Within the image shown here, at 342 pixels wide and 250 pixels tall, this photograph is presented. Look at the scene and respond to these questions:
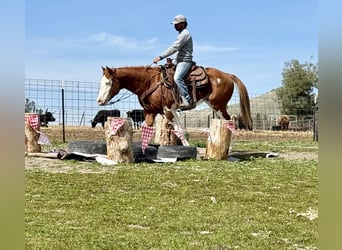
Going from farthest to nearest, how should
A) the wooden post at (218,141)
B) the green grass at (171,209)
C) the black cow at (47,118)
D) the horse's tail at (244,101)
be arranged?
the black cow at (47,118)
the horse's tail at (244,101)
the wooden post at (218,141)
the green grass at (171,209)

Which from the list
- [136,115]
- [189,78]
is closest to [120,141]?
[189,78]

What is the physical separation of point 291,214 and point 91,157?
144 inches

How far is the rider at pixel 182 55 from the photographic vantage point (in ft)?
21.7

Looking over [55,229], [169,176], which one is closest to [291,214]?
[55,229]

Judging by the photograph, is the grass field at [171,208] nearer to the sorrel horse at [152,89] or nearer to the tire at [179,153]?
the tire at [179,153]

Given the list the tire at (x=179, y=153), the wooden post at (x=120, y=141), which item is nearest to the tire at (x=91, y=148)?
the wooden post at (x=120, y=141)

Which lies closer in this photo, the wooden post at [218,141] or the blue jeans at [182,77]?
the wooden post at [218,141]

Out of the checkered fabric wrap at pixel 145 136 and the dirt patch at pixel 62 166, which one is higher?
the checkered fabric wrap at pixel 145 136

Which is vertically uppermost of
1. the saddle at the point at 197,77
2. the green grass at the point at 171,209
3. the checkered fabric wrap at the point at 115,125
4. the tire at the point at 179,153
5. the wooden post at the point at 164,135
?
the saddle at the point at 197,77

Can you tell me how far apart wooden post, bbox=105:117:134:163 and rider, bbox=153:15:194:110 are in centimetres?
126

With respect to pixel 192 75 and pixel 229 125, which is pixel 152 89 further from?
pixel 229 125

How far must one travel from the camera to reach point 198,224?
104 inches

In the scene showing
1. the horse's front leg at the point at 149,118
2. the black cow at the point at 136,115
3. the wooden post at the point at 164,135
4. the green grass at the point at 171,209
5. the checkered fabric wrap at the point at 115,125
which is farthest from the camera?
→ the black cow at the point at 136,115
